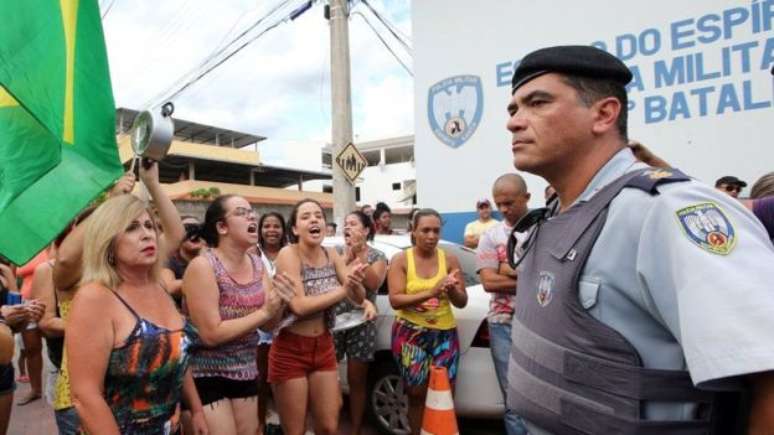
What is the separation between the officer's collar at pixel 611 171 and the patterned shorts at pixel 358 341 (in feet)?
9.59

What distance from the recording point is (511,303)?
3586 mm

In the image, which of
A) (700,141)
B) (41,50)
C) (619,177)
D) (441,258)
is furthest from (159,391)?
(700,141)

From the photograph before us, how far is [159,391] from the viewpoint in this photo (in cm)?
212

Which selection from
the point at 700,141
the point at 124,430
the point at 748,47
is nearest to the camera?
the point at 124,430

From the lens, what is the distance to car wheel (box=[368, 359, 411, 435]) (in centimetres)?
Result: 410

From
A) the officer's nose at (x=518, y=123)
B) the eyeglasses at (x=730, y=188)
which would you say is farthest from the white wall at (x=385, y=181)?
the officer's nose at (x=518, y=123)

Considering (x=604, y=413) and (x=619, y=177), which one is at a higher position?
(x=619, y=177)

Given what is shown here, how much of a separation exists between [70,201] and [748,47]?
6.28 meters

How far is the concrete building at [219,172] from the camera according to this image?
25.4 meters

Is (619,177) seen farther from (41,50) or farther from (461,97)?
(461,97)

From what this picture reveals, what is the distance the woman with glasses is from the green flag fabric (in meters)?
0.68

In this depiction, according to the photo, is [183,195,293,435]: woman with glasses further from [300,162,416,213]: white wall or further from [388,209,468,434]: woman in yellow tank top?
[300,162,416,213]: white wall

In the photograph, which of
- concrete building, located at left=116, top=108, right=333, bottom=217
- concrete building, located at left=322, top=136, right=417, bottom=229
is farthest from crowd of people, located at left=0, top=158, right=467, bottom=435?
concrete building, located at left=322, top=136, right=417, bottom=229

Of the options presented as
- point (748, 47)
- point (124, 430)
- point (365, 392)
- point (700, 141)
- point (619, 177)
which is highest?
point (748, 47)
